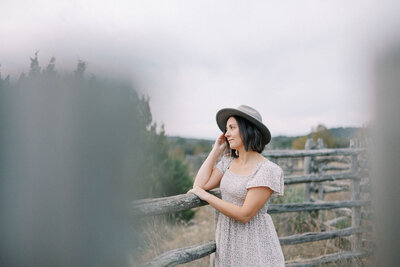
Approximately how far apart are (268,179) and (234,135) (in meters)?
0.26

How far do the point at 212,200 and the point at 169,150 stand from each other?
275 centimetres

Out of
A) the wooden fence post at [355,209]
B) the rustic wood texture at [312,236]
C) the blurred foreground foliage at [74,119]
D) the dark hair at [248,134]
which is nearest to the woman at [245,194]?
the dark hair at [248,134]

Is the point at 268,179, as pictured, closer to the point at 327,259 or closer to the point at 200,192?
the point at 200,192

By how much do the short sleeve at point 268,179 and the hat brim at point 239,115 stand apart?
0.17m

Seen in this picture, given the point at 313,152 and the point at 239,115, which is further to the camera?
the point at 313,152

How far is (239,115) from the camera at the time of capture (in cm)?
135

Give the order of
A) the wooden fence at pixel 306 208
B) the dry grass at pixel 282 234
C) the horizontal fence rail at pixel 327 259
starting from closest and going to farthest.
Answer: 1. the wooden fence at pixel 306 208
2. the horizontal fence rail at pixel 327 259
3. the dry grass at pixel 282 234

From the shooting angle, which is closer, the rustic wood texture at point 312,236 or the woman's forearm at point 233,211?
the woman's forearm at point 233,211

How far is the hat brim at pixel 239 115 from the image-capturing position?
4.30 feet

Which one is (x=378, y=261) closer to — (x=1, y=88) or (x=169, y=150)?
(x=1, y=88)

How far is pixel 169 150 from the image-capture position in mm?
4004

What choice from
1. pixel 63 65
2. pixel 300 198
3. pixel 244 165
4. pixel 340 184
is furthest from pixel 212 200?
pixel 340 184

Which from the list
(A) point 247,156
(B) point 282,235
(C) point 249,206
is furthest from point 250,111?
(B) point 282,235

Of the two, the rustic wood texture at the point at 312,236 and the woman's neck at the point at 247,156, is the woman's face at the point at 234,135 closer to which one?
the woman's neck at the point at 247,156
